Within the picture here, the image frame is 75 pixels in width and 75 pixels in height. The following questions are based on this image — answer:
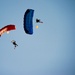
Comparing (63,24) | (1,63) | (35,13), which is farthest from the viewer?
(63,24)

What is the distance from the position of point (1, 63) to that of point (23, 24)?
2.10 feet

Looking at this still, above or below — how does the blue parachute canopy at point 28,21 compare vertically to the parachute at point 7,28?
above

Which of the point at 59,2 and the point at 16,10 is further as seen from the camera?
the point at 59,2

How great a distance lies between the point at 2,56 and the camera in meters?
2.19

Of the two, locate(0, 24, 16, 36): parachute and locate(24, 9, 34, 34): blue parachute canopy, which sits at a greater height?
locate(24, 9, 34, 34): blue parachute canopy

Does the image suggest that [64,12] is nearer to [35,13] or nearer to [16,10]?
[35,13]

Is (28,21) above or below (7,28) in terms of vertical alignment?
above

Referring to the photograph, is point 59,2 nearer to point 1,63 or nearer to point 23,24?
point 23,24

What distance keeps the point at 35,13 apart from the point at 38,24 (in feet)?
0.56

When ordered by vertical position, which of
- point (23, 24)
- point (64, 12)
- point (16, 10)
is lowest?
point (23, 24)

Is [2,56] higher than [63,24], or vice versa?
[63,24]

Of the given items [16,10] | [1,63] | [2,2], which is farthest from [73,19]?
[1,63]

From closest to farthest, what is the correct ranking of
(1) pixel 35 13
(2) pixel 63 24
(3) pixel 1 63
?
1. (3) pixel 1 63
2. (1) pixel 35 13
3. (2) pixel 63 24

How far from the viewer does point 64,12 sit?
2.47 meters
